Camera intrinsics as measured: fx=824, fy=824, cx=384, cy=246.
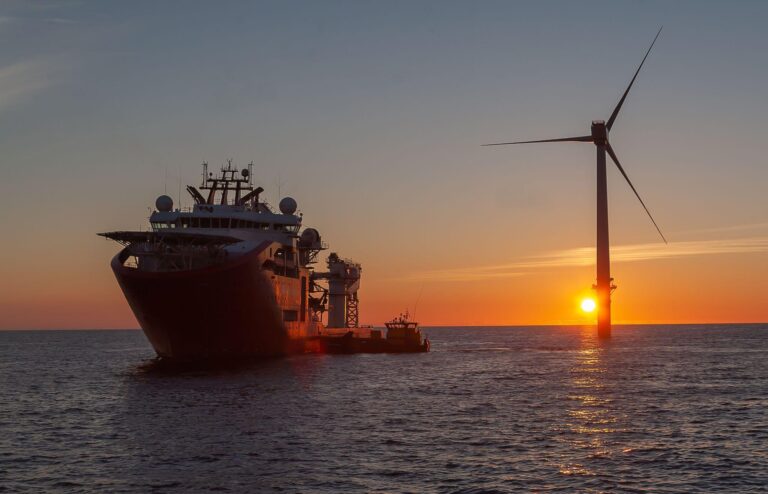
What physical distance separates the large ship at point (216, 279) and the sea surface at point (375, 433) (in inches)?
130

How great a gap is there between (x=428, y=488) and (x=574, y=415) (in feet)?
68.4

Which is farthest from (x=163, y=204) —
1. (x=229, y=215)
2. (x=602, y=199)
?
(x=602, y=199)

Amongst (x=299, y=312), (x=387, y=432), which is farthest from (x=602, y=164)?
(x=387, y=432)

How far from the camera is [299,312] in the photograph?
87.8m

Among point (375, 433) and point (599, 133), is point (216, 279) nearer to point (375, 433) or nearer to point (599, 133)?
point (375, 433)

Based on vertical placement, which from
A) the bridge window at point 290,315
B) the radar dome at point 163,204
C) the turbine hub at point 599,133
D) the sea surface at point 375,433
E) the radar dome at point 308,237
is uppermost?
the turbine hub at point 599,133

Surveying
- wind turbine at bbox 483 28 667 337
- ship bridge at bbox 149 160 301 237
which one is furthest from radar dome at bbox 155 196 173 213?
wind turbine at bbox 483 28 667 337

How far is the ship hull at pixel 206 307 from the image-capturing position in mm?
64438

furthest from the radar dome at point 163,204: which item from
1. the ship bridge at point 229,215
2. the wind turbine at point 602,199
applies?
the wind turbine at point 602,199

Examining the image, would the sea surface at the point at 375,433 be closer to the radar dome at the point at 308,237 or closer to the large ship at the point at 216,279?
the large ship at the point at 216,279

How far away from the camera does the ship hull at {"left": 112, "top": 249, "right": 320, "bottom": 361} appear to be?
64438 millimetres

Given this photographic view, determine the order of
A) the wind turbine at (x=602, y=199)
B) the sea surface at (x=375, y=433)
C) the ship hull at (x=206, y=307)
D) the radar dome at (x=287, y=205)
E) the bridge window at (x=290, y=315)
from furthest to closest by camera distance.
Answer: the wind turbine at (x=602, y=199)
the radar dome at (x=287, y=205)
the bridge window at (x=290, y=315)
the ship hull at (x=206, y=307)
the sea surface at (x=375, y=433)

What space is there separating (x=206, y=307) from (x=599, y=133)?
79357 mm

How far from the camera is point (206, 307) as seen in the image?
66.3m
